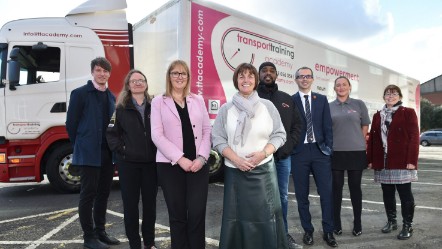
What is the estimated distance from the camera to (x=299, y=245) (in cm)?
373

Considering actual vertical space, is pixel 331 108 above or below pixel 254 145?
above

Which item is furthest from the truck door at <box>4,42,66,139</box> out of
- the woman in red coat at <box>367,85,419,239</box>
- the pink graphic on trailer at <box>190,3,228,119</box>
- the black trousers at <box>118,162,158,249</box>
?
the woman in red coat at <box>367,85,419,239</box>

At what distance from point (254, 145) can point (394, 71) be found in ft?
37.5

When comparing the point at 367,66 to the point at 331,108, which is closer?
the point at 331,108

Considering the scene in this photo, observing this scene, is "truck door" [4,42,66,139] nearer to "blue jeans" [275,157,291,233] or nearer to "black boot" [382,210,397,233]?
"blue jeans" [275,157,291,233]

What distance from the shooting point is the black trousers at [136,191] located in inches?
129

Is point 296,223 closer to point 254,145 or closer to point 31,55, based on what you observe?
point 254,145

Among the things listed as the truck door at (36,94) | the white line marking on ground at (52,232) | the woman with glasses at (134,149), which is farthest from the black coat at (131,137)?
the truck door at (36,94)

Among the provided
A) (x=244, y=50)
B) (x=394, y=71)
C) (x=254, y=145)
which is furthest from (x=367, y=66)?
(x=254, y=145)

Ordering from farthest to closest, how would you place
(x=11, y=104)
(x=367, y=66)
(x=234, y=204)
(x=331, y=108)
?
1. (x=367, y=66)
2. (x=11, y=104)
3. (x=331, y=108)
4. (x=234, y=204)

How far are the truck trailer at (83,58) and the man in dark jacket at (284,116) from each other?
237cm

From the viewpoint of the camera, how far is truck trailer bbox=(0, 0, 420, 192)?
595 cm

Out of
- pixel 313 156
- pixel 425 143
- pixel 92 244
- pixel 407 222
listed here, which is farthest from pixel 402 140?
pixel 425 143

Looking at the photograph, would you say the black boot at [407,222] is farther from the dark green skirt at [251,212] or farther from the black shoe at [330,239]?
the dark green skirt at [251,212]
